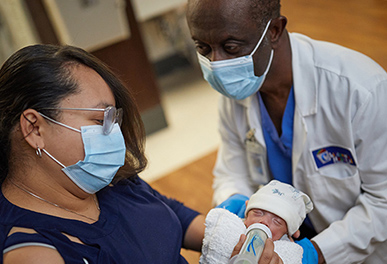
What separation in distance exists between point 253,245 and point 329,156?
0.53 m

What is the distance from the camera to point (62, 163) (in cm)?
115

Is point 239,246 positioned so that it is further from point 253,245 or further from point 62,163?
point 62,163

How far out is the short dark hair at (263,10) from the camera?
1396 mm

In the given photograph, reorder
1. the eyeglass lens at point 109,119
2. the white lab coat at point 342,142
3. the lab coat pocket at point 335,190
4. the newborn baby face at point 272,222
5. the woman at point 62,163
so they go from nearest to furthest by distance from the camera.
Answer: the woman at point 62,163, the eyeglass lens at point 109,119, the newborn baby face at point 272,222, the white lab coat at point 342,142, the lab coat pocket at point 335,190

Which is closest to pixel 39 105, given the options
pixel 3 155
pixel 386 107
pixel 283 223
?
pixel 3 155

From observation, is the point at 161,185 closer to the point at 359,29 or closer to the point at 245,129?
the point at 245,129

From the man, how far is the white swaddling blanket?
15cm

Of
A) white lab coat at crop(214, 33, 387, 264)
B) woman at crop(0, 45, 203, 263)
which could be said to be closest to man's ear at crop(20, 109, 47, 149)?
woman at crop(0, 45, 203, 263)

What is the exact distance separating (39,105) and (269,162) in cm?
95

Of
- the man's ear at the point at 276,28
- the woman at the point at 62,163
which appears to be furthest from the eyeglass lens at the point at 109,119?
the man's ear at the point at 276,28

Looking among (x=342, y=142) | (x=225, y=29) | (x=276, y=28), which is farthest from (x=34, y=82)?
(x=342, y=142)

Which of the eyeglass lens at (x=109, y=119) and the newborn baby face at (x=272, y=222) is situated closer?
the eyeglass lens at (x=109, y=119)

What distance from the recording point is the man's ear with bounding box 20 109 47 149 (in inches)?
43.3

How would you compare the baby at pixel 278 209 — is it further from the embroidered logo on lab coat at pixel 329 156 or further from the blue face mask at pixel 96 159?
the blue face mask at pixel 96 159
